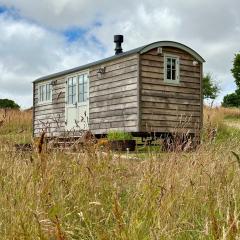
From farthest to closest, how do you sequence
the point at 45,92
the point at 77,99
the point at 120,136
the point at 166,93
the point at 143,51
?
the point at 45,92 < the point at 77,99 < the point at 166,93 < the point at 143,51 < the point at 120,136

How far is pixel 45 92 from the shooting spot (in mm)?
20547

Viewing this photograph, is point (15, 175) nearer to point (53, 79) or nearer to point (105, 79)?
point (105, 79)

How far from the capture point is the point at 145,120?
1462cm

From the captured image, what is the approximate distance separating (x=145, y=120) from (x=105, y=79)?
8.38 ft

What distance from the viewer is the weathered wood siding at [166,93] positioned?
14.7m

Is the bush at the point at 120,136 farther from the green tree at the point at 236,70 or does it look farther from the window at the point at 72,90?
the green tree at the point at 236,70

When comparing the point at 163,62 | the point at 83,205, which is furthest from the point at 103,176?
the point at 163,62

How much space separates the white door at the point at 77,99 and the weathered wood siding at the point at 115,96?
0.44 metres

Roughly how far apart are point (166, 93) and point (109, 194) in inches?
460

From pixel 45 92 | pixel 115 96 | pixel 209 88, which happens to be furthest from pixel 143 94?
pixel 209 88

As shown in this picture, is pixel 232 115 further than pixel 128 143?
Yes

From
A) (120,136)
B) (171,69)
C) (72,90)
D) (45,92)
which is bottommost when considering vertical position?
(120,136)

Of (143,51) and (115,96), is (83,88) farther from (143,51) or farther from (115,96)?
(143,51)

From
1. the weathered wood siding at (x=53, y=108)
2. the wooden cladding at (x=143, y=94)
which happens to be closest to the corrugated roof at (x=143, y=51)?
the wooden cladding at (x=143, y=94)
